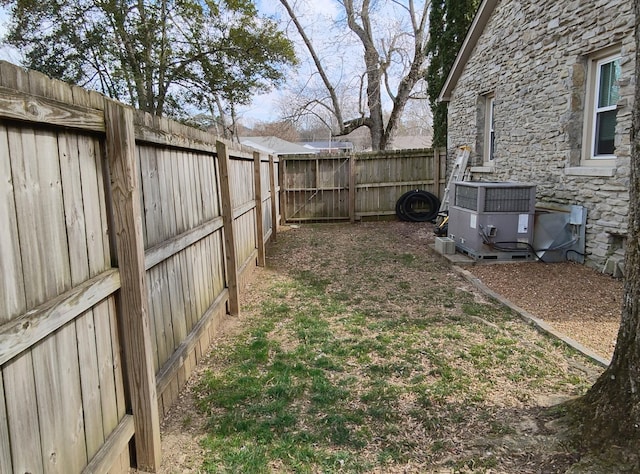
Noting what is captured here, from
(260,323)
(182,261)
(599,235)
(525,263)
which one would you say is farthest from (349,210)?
(182,261)

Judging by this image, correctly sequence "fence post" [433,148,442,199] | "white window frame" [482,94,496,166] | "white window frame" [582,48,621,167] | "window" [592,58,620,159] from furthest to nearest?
"fence post" [433,148,442,199], "white window frame" [482,94,496,166], "white window frame" [582,48,621,167], "window" [592,58,620,159]

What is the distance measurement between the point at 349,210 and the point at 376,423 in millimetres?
9750

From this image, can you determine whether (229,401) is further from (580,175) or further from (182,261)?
(580,175)

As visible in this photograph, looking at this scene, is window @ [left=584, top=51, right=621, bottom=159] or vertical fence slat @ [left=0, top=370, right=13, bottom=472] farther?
window @ [left=584, top=51, right=621, bottom=159]

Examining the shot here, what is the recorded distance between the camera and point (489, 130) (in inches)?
386

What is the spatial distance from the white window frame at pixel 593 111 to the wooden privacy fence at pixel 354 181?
5506mm

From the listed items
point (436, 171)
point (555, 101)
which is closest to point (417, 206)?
point (436, 171)

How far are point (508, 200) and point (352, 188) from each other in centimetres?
591

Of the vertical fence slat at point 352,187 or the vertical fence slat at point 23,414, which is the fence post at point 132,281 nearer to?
the vertical fence slat at point 23,414

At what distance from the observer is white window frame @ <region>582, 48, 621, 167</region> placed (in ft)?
20.0

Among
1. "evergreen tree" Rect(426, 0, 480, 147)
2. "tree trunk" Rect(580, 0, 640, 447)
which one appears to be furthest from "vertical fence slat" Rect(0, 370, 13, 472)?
"evergreen tree" Rect(426, 0, 480, 147)

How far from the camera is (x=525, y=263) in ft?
21.8

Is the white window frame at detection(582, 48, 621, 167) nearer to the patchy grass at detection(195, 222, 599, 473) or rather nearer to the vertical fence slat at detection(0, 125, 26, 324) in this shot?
the patchy grass at detection(195, 222, 599, 473)

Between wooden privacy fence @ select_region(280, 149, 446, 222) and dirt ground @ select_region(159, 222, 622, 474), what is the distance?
469 centimetres
